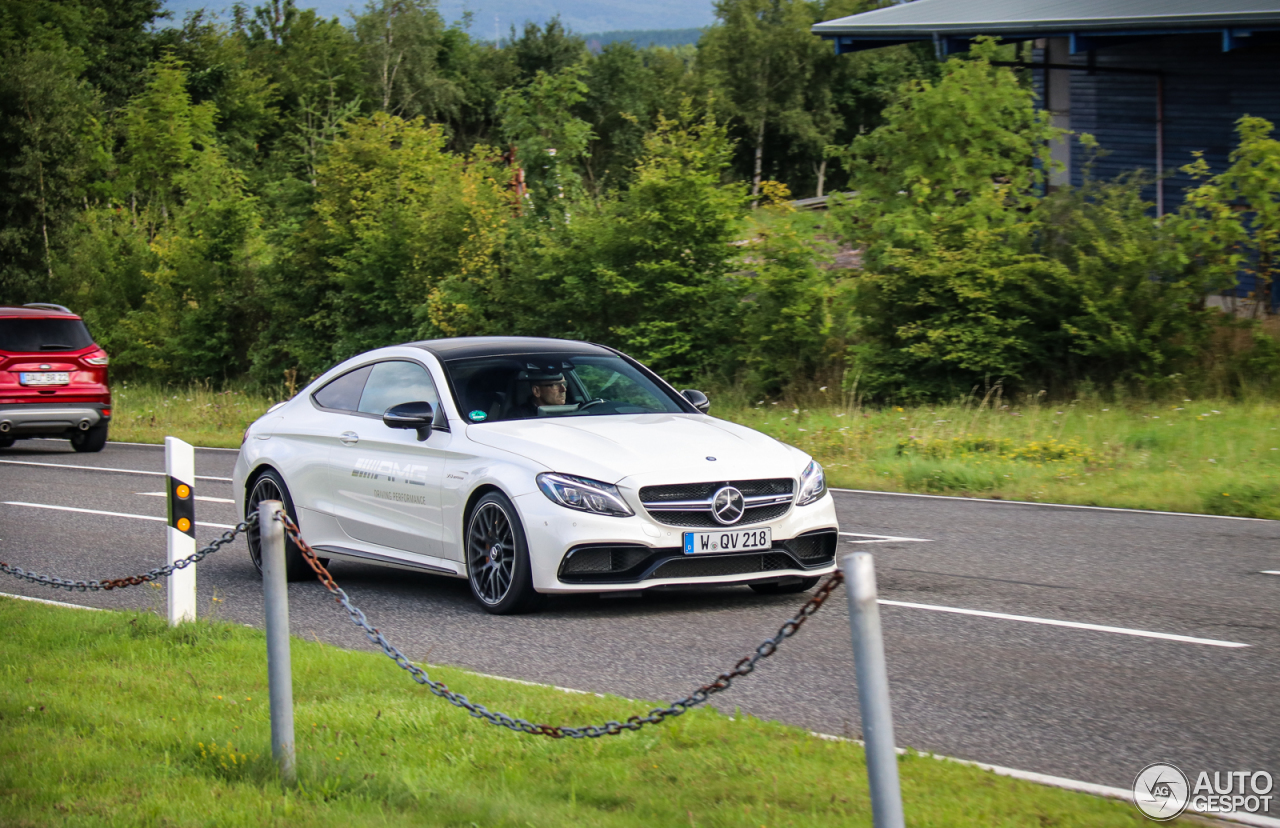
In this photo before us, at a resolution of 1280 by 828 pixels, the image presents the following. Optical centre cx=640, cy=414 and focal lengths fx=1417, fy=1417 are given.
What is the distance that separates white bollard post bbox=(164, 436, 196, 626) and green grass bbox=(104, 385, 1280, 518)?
8.62m

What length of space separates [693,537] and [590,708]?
2259mm

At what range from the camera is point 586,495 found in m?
7.73

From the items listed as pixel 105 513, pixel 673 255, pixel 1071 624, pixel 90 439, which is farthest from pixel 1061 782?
pixel 673 255

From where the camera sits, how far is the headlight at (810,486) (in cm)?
816

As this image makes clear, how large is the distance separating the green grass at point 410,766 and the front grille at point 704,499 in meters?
1.46

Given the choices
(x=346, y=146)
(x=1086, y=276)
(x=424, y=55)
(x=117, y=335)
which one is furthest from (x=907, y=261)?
(x=424, y=55)

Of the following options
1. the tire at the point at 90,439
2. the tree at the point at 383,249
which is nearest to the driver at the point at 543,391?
the tire at the point at 90,439

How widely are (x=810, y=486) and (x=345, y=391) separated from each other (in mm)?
3479

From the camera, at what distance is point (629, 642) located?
7.34 m

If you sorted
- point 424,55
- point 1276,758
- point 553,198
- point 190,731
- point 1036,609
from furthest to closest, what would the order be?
point 424,55 < point 553,198 < point 1036,609 < point 190,731 < point 1276,758

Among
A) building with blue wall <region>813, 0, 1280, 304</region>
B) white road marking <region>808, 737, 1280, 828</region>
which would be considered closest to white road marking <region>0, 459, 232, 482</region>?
white road marking <region>808, 737, 1280, 828</region>

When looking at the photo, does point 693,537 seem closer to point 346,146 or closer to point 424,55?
point 346,146

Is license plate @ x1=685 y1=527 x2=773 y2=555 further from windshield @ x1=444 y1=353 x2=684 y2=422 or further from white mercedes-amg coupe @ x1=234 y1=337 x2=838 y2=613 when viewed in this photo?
windshield @ x1=444 y1=353 x2=684 y2=422

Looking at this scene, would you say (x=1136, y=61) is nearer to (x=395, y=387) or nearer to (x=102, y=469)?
(x=102, y=469)
